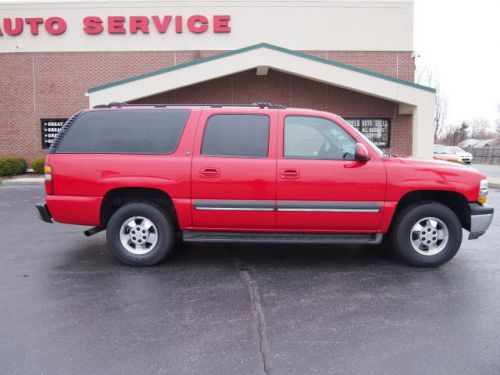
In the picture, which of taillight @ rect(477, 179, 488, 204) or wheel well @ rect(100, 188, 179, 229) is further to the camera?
wheel well @ rect(100, 188, 179, 229)

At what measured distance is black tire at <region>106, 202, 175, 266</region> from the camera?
5078 millimetres

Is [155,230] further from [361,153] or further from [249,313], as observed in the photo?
[361,153]

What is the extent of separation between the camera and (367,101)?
17109 millimetres

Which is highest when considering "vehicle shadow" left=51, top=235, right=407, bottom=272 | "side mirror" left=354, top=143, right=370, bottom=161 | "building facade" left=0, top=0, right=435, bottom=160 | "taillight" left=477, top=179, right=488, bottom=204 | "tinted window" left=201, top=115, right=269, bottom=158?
"building facade" left=0, top=0, right=435, bottom=160

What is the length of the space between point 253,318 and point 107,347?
1217mm

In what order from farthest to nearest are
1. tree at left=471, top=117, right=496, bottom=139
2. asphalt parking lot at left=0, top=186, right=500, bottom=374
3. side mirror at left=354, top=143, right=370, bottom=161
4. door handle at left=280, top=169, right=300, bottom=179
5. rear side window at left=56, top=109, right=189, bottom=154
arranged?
tree at left=471, top=117, right=496, bottom=139 → rear side window at left=56, top=109, right=189, bottom=154 → door handle at left=280, top=169, right=300, bottom=179 → side mirror at left=354, top=143, right=370, bottom=161 → asphalt parking lot at left=0, top=186, right=500, bottom=374

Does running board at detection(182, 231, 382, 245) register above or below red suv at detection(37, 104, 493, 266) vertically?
below

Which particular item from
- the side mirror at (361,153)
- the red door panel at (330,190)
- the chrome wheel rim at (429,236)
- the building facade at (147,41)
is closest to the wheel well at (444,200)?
the chrome wheel rim at (429,236)

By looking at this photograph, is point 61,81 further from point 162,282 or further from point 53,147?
point 162,282

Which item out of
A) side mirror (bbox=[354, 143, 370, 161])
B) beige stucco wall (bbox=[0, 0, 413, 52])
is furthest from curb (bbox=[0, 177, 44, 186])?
side mirror (bbox=[354, 143, 370, 161])

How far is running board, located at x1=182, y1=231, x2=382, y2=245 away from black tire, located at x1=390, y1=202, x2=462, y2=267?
0.28m

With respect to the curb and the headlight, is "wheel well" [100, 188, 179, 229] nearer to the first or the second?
the headlight

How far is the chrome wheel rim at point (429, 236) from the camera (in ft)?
16.5

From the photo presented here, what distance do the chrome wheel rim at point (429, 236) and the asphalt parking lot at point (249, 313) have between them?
0.85ft
